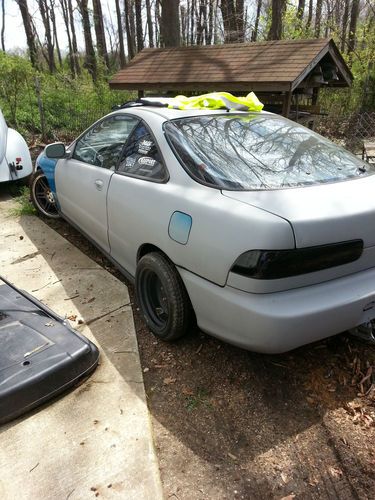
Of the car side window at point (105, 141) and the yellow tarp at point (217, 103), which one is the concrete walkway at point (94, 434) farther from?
the yellow tarp at point (217, 103)

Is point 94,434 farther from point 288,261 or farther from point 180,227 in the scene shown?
point 288,261

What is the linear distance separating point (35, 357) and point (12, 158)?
4617 millimetres

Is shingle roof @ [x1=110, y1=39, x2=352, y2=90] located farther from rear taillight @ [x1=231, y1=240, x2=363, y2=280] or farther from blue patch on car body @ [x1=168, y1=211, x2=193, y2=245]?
rear taillight @ [x1=231, y1=240, x2=363, y2=280]

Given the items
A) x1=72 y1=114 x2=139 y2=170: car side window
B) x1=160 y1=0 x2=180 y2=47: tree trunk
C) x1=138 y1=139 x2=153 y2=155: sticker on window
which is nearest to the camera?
x1=138 y1=139 x2=153 y2=155: sticker on window

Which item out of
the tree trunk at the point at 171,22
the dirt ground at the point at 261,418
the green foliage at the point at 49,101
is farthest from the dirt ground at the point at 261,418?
the tree trunk at the point at 171,22

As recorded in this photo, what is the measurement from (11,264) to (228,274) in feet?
9.14

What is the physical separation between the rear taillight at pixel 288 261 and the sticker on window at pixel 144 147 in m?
1.28

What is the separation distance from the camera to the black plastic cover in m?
2.19

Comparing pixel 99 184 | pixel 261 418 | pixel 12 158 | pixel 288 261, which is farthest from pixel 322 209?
pixel 12 158

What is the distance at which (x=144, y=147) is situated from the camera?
293cm

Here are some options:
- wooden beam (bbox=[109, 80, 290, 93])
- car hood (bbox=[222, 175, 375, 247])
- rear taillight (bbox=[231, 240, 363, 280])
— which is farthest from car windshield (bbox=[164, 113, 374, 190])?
wooden beam (bbox=[109, 80, 290, 93])

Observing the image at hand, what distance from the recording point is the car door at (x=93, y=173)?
10.8ft

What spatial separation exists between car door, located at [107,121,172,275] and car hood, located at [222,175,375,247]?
1.82ft

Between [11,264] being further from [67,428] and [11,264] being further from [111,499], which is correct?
[111,499]
